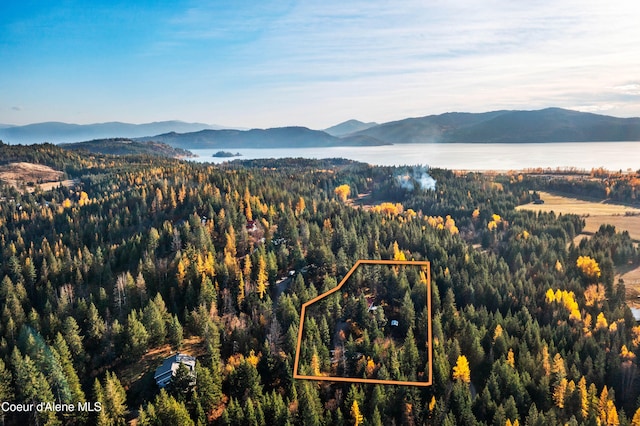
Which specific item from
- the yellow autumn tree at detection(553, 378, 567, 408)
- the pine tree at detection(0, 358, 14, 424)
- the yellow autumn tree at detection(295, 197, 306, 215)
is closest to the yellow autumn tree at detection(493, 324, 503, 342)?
the yellow autumn tree at detection(553, 378, 567, 408)

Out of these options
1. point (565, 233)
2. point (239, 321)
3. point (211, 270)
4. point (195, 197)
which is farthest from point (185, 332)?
point (565, 233)

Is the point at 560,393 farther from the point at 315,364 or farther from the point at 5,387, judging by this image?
the point at 5,387

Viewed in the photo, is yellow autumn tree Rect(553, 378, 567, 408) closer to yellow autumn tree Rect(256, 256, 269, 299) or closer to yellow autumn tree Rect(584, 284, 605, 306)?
yellow autumn tree Rect(584, 284, 605, 306)

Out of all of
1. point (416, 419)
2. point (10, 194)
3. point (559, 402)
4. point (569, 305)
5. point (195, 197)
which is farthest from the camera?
point (10, 194)

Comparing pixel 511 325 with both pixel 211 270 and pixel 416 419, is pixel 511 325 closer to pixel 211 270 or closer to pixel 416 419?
pixel 416 419

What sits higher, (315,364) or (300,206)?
(300,206)

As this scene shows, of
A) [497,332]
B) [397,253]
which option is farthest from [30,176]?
[497,332]

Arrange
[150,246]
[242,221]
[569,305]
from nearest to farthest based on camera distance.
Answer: [569,305] < [150,246] < [242,221]
